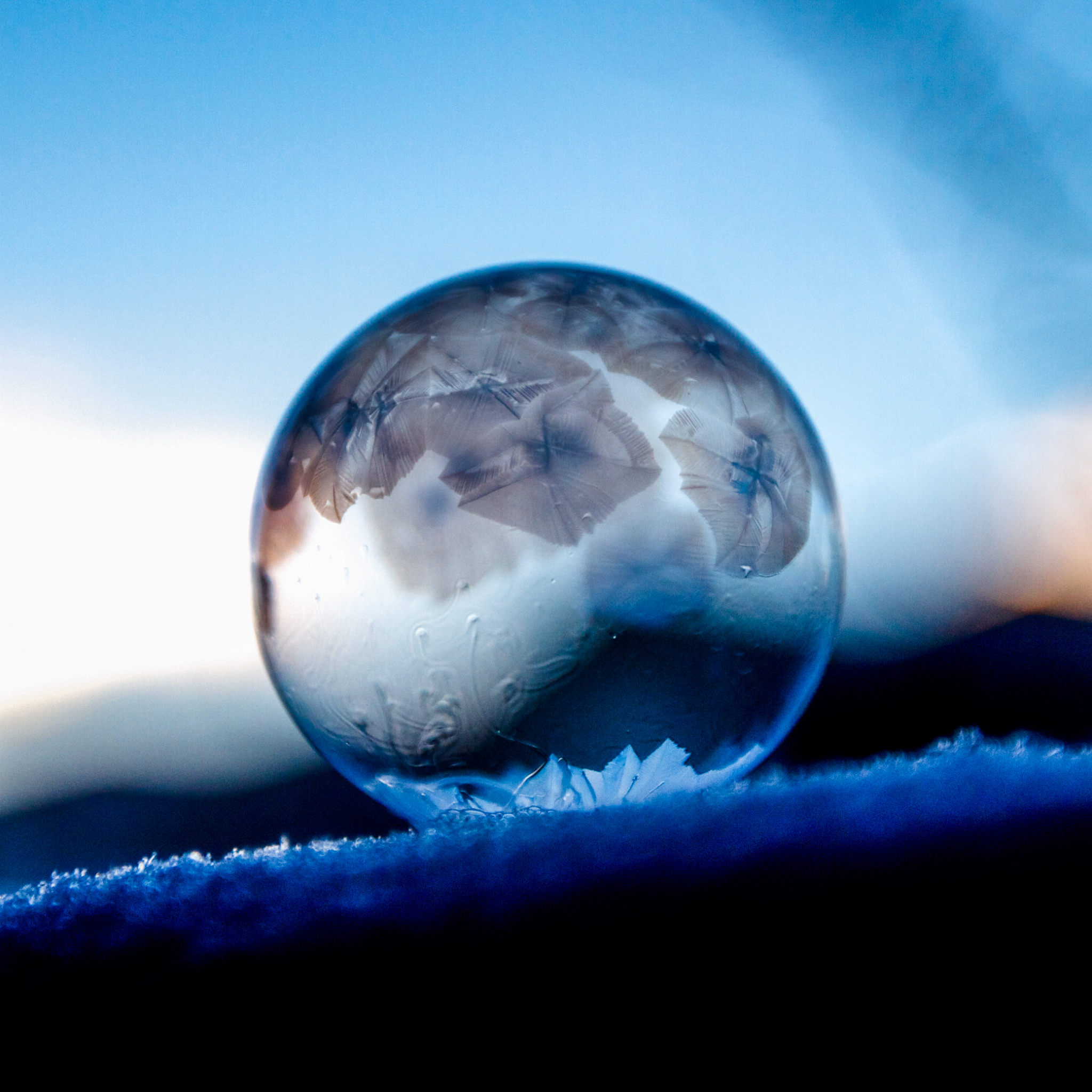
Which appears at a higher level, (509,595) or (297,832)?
(509,595)

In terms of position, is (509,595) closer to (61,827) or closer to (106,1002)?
(106,1002)

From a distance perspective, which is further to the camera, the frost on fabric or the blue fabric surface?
the frost on fabric

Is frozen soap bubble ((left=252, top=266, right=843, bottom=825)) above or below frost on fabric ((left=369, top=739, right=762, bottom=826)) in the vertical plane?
above

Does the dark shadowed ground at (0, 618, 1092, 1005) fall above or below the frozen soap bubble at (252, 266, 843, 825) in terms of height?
below

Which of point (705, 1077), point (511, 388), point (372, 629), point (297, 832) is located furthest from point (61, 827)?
point (705, 1077)
